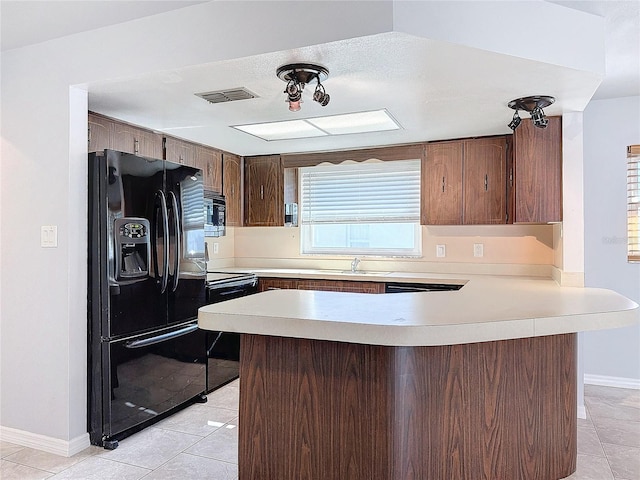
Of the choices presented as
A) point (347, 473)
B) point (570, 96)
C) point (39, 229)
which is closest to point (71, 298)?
point (39, 229)

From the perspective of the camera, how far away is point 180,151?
4.02 m

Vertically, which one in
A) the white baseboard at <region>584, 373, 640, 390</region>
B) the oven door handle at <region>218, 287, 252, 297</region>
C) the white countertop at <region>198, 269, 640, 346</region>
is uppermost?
the white countertop at <region>198, 269, 640, 346</region>

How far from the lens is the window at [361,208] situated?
14.8ft

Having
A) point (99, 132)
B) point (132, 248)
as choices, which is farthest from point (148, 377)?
point (99, 132)

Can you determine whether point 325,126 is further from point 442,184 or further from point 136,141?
Result: point 136,141

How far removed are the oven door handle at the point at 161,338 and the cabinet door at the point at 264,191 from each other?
1668 mm

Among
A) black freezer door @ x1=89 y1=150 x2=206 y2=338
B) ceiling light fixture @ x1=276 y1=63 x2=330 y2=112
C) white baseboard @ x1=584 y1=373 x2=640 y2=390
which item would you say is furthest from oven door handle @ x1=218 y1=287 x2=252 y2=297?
white baseboard @ x1=584 y1=373 x2=640 y2=390

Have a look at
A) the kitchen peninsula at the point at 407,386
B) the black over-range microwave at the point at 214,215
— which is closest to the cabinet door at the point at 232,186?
the black over-range microwave at the point at 214,215

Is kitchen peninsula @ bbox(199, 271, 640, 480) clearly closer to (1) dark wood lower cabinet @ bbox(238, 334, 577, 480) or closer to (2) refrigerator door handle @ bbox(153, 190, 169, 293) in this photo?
(1) dark wood lower cabinet @ bbox(238, 334, 577, 480)

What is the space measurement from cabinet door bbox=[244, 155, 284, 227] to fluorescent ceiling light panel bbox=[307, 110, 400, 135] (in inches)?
45.5

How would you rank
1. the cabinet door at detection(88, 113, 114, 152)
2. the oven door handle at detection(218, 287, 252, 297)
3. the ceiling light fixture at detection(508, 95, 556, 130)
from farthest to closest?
the oven door handle at detection(218, 287, 252, 297), the cabinet door at detection(88, 113, 114, 152), the ceiling light fixture at detection(508, 95, 556, 130)

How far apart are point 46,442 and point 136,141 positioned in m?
2.10

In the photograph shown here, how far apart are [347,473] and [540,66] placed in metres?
2.09

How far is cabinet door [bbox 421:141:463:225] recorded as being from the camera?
4062 mm
